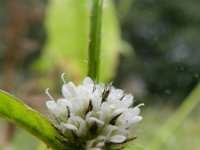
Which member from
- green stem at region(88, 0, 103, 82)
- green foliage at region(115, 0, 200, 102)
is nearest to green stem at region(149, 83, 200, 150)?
green foliage at region(115, 0, 200, 102)

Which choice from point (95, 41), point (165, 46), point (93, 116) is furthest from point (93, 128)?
point (165, 46)

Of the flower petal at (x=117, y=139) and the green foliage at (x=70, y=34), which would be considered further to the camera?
the green foliage at (x=70, y=34)

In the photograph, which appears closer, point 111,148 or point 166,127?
point 111,148

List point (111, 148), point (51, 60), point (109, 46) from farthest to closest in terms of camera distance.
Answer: point (51, 60), point (109, 46), point (111, 148)

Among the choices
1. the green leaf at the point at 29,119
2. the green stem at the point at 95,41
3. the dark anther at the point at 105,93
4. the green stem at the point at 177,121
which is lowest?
the green leaf at the point at 29,119

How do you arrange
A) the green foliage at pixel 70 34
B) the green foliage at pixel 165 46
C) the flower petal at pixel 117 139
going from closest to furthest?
the flower petal at pixel 117 139
the green foliage at pixel 70 34
the green foliage at pixel 165 46

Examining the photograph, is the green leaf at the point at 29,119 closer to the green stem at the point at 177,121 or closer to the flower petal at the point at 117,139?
the flower petal at the point at 117,139

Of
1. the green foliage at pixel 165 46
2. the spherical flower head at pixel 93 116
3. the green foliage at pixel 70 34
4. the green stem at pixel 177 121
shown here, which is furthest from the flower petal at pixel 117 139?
the green foliage at pixel 165 46

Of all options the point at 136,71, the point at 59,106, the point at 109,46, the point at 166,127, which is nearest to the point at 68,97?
the point at 59,106

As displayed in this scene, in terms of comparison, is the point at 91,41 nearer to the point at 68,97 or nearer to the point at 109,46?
the point at 68,97

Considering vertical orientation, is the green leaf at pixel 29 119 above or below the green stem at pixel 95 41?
below
